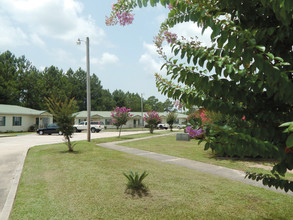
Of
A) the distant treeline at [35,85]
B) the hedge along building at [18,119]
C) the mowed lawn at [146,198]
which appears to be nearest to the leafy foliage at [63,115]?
the mowed lawn at [146,198]

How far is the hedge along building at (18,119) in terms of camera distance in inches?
1367

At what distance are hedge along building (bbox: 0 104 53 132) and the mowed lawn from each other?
32.0 m

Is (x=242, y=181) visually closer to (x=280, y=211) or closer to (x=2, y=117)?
(x=280, y=211)

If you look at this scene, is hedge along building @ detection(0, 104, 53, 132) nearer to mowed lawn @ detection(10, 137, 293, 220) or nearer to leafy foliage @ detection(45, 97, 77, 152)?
leafy foliage @ detection(45, 97, 77, 152)

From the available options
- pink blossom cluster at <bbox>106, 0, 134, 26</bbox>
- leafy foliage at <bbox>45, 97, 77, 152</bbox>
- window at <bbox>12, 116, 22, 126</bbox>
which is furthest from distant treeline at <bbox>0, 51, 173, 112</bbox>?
A: pink blossom cluster at <bbox>106, 0, 134, 26</bbox>

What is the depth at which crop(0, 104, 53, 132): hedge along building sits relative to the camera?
114 feet

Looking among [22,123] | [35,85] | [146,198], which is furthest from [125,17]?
[35,85]

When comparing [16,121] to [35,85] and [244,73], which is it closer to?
[35,85]

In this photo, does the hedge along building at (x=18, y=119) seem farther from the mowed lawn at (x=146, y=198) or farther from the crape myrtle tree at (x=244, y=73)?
the crape myrtle tree at (x=244, y=73)

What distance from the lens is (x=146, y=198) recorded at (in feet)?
17.9

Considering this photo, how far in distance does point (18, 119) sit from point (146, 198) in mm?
37884

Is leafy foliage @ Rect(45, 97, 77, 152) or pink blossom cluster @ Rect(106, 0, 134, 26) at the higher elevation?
pink blossom cluster @ Rect(106, 0, 134, 26)

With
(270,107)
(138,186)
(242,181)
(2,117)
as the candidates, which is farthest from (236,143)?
(2,117)

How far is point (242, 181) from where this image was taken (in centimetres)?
716
